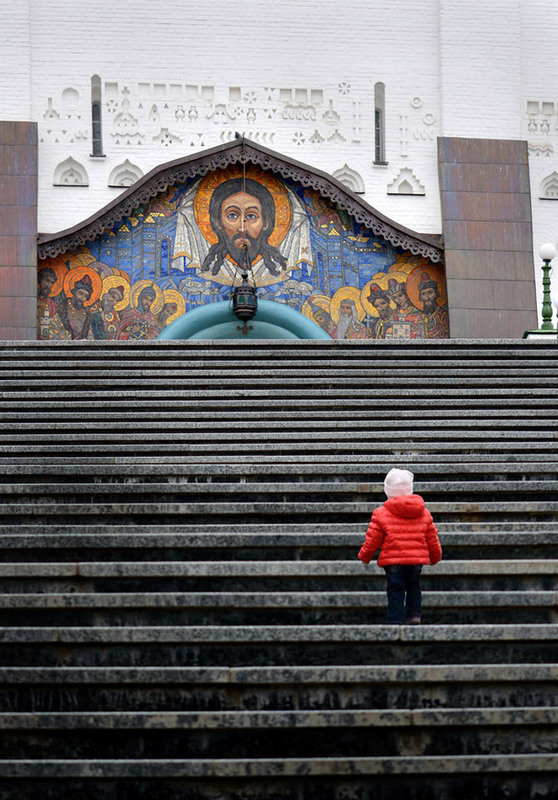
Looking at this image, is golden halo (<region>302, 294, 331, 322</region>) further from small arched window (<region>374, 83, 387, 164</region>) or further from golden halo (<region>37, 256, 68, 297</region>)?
golden halo (<region>37, 256, 68, 297</region>)

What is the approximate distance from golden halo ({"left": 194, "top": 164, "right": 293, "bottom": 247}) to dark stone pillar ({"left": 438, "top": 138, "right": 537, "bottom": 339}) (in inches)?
71.3

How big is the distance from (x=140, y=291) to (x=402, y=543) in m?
9.36

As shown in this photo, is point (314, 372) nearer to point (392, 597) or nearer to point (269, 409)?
point (269, 409)

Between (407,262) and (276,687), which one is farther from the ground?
(407,262)

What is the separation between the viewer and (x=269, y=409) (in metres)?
9.92

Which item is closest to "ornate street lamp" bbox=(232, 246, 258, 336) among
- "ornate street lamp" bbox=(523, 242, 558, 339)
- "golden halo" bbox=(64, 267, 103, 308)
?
"golden halo" bbox=(64, 267, 103, 308)

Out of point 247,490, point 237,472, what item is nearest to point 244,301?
point 237,472

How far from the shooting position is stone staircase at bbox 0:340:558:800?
5730mm

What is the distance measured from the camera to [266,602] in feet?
21.8

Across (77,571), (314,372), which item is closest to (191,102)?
(314,372)

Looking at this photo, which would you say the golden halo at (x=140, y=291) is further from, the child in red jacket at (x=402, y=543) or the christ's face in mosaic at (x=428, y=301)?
the child in red jacket at (x=402, y=543)

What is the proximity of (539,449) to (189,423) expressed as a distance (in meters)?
2.39

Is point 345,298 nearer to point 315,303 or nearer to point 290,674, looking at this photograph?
point 315,303

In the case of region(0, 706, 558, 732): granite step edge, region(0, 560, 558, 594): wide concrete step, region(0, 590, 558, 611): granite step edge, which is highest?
region(0, 560, 558, 594): wide concrete step
